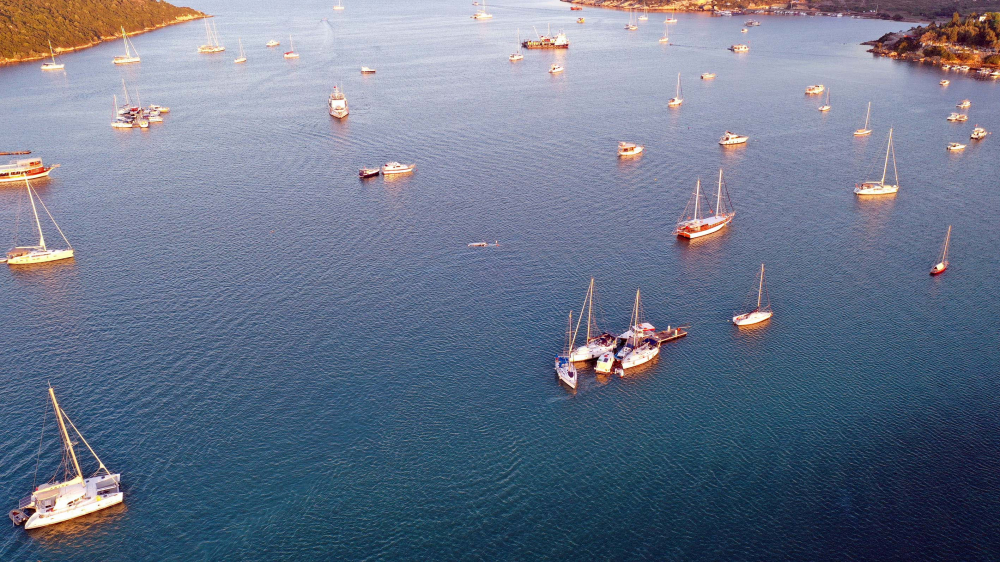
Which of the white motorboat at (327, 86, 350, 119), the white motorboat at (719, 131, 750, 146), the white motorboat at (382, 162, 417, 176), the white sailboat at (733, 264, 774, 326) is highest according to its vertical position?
the white motorboat at (327, 86, 350, 119)

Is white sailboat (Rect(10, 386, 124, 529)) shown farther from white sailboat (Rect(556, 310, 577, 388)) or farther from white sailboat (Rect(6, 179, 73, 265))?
white sailboat (Rect(6, 179, 73, 265))

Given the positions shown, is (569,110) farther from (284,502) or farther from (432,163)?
(284,502)

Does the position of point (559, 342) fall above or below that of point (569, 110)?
below

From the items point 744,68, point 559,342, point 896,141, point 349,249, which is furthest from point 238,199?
point 744,68

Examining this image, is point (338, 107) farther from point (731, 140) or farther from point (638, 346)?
point (638, 346)

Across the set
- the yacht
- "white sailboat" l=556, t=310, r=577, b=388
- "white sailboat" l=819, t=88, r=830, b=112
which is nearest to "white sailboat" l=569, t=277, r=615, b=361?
"white sailboat" l=556, t=310, r=577, b=388

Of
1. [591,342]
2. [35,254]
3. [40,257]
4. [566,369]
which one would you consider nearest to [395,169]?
[40,257]
